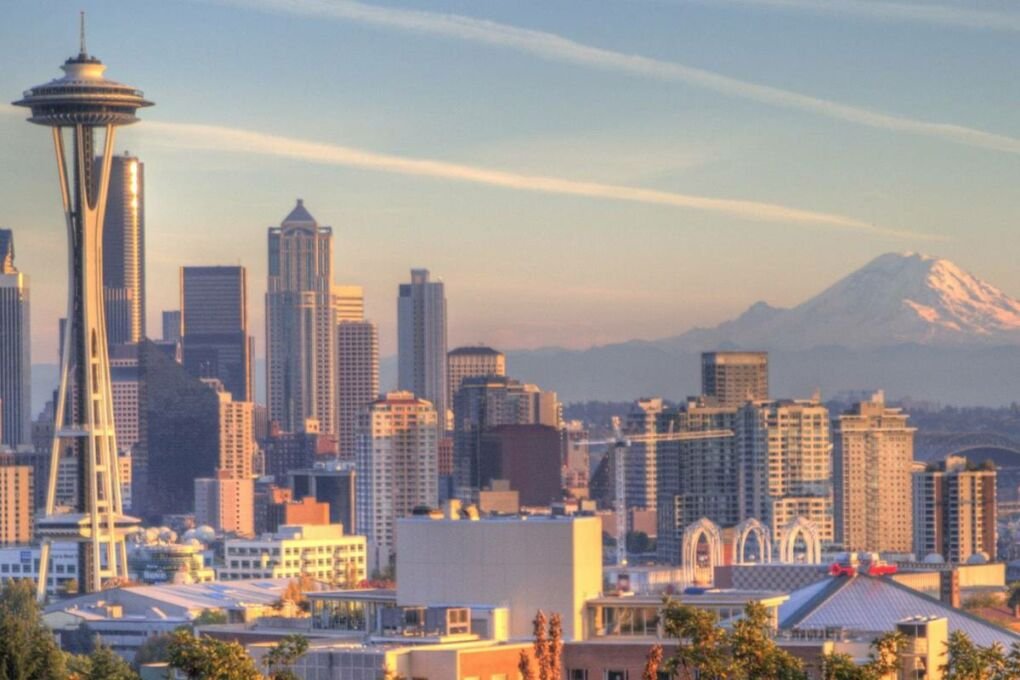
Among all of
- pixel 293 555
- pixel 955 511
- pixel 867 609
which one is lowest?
pixel 293 555

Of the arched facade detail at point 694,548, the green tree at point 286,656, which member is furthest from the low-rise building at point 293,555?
the green tree at point 286,656

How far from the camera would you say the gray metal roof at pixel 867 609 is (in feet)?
199

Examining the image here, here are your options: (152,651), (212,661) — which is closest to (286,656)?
(212,661)

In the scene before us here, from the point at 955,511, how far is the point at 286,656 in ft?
452

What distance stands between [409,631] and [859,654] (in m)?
7.47

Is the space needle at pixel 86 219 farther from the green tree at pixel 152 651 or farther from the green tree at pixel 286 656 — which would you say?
the green tree at pixel 286 656

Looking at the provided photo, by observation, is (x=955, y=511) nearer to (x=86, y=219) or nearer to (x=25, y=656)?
(x=86, y=219)

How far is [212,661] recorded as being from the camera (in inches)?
1704

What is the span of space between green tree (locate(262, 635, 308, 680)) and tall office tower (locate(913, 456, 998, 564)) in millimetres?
127283

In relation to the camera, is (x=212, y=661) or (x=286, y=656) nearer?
(x=212, y=661)

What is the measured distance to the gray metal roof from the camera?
199 ft

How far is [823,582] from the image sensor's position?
66000mm

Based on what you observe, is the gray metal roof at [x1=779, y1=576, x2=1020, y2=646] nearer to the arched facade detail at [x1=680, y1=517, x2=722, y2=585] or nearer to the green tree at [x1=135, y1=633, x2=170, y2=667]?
the green tree at [x1=135, y1=633, x2=170, y2=667]

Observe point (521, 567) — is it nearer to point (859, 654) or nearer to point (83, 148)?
point (859, 654)
